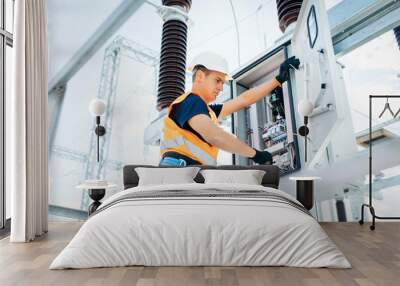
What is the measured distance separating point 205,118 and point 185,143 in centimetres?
39

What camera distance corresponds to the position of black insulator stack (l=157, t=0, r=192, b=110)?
203 inches

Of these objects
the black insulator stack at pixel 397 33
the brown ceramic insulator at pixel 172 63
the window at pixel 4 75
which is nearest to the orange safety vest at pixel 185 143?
the brown ceramic insulator at pixel 172 63

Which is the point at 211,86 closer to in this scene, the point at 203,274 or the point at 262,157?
the point at 262,157

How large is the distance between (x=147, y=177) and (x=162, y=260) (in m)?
1.83

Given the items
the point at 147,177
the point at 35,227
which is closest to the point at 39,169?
the point at 35,227

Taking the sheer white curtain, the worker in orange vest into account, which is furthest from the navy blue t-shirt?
the sheer white curtain

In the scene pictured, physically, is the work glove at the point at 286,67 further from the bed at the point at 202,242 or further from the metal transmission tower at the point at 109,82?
the bed at the point at 202,242

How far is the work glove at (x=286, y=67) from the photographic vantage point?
483 centimetres

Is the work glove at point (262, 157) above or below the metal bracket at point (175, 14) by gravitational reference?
below

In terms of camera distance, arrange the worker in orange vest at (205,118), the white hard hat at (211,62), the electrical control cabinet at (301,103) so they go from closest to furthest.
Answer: the electrical control cabinet at (301,103) < the worker in orange vest at (205,118) < the white hard hat at (211,62)

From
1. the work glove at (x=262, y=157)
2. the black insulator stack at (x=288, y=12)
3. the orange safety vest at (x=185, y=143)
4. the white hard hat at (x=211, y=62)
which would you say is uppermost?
the black insulator stack at (x=288, y=12)

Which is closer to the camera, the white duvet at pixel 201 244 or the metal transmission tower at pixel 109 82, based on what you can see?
the white duvet at pixel 201 244

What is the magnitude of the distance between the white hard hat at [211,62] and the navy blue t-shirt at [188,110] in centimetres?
44

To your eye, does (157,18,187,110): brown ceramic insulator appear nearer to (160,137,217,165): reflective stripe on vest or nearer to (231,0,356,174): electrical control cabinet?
(160,137,217,165): reflective stripe on vest
